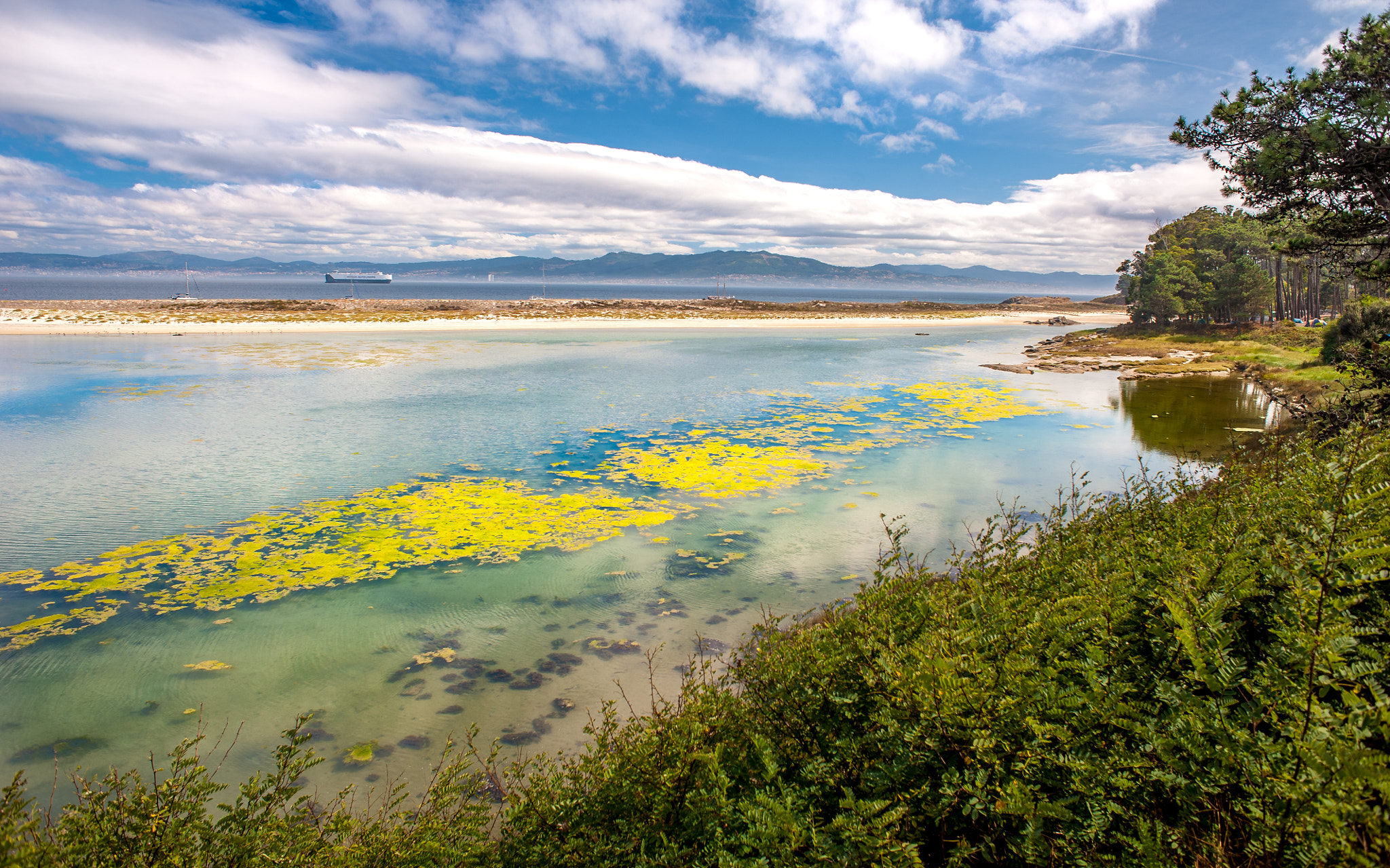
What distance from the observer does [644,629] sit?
358 inches

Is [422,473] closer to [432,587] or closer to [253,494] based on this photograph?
[253,494]

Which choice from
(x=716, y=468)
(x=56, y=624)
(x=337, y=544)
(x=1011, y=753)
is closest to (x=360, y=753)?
(x=56, y=624)

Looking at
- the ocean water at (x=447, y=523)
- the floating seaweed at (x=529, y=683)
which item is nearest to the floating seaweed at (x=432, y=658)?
the ocean water at (x=447, y=523)

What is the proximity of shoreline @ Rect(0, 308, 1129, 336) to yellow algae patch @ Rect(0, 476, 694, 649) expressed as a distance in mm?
49336

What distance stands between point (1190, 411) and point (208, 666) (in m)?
31.9

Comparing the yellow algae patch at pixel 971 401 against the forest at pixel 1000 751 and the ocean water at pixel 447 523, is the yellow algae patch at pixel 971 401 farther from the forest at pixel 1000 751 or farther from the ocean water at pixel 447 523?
the forest at pixel 1000 751

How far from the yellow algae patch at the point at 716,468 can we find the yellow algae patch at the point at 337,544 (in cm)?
155

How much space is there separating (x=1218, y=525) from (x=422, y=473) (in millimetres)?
15889

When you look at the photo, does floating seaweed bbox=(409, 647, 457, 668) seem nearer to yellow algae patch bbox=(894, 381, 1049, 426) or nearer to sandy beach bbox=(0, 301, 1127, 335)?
yellow algae patch bbox=(894, 381, 1049, 426)

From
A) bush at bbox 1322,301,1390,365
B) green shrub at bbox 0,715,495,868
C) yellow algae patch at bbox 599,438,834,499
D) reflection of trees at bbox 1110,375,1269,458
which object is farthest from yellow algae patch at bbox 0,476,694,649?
bush at bbox 1322,301,1390,365

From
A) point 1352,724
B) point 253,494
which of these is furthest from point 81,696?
point 1352,724

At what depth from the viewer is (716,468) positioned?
17250 millimetres

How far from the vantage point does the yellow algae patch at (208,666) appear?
26.5ft

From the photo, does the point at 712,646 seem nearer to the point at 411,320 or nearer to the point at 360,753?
the point at 360,753
